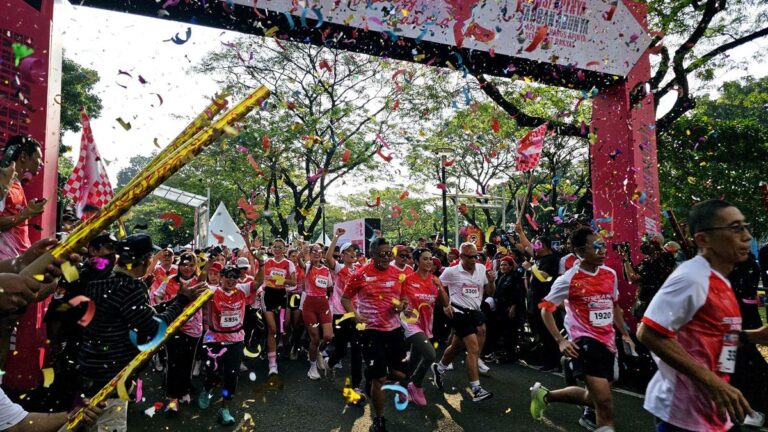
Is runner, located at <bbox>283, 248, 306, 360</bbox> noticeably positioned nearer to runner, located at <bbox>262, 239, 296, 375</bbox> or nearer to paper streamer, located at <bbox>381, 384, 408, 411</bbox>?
runner, located at <bbox>262, 239, 296, 375</bbox>

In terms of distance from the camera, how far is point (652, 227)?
827 centimetres

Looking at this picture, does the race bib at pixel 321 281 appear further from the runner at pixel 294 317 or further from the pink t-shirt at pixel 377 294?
the pink t-shirt at pixel 377 294

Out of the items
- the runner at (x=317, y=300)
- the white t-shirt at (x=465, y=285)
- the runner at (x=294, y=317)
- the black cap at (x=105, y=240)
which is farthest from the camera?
the runner at (x=294, y=317)

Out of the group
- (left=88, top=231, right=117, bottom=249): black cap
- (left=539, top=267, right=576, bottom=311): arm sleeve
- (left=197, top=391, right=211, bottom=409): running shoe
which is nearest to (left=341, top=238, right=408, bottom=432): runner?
(left=539, top=267, right=576, bottom=311): arm sleeve

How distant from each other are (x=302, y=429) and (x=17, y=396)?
9.62 feet

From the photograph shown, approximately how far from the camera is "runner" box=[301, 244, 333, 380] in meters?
7.99

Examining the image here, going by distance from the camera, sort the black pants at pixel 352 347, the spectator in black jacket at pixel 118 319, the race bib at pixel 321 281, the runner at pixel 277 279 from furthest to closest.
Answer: the runner at pixel 277 279 < the race bib at pixel 321 281 < the black pants at pixel 352 347 < the spectator in black jacket at pixel 118 319

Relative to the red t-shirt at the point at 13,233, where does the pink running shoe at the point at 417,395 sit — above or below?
below

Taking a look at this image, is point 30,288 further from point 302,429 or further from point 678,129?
point 678,129

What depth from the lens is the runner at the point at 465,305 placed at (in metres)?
6.70

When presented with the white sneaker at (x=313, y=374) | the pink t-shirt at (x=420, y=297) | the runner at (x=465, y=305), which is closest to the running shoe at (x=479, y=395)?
the runner at (x=465, y=305)

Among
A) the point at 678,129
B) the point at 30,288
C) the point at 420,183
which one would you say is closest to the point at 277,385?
the point at 30,288

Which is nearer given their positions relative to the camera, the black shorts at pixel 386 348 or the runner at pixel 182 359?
the black shorts at pixel 386 348

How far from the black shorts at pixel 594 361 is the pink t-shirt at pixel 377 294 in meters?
1.99
